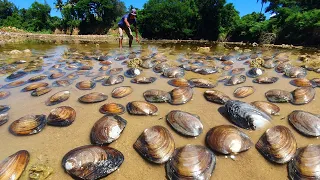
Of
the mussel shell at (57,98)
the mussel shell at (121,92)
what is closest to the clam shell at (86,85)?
the mussel shell at (57,98)

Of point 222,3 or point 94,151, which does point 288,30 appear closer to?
point 222,3

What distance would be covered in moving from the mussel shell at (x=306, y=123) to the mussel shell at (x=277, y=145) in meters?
0.36

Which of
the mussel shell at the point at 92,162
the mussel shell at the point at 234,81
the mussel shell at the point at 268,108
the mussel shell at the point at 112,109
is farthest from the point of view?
the mussel shell at the point at 234,81

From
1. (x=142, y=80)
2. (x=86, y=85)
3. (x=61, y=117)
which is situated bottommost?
(x=61, y=117)

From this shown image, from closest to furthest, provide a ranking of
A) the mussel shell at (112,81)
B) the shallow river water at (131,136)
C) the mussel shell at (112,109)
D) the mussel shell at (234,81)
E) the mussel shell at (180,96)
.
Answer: the shallow river water at (131,136), the mussel shell at (112,109), the mussel shell at (180,96), the mussel shell at (234,81), the mussel shell at (112,81)

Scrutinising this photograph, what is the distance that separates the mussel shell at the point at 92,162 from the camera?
2137mm

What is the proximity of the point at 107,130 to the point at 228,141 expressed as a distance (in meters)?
1.54

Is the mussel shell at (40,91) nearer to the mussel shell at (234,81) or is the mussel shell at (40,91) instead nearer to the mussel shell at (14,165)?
the mussel shell at (14,165)

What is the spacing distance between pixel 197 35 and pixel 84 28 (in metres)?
32.6

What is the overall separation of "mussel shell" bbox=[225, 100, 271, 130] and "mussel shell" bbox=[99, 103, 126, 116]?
171 centimetres

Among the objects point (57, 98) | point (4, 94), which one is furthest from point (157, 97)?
point (4, 94)

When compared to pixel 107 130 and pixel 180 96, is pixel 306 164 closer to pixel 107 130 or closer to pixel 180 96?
pixel 180 96

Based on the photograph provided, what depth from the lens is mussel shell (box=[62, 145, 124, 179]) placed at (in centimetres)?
214

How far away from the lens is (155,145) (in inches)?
96.2
